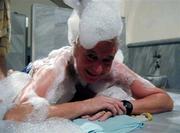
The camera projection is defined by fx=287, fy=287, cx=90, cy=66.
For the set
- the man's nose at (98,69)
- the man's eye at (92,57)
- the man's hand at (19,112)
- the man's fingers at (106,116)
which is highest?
the man's eye at (92,57)

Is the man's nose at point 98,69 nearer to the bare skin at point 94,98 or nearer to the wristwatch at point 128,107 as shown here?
the bare skin at point 94,98

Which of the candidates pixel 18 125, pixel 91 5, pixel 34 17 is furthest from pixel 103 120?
pixel 34 17

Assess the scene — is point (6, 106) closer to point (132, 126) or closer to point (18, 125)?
point (18, 125)

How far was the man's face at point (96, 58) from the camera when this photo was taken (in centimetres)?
107

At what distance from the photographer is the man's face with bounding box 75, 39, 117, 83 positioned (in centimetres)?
Answer: 107

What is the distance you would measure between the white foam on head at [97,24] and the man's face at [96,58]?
0.07 ft

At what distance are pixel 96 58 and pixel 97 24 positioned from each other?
5.1 inches

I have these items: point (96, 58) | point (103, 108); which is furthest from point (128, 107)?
point (96, 58)

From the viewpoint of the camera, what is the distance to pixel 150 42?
2.39 m

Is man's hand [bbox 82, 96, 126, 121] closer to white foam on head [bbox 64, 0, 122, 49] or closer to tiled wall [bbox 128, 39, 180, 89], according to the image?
white foam on head [bbox 64, 0, 122, 49]

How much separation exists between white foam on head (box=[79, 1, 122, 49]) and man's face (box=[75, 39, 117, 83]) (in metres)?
0.02

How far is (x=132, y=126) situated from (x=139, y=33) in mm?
1839

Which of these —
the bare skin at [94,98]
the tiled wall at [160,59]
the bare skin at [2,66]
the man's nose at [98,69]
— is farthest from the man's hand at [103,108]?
the tiled wall at [160,59]

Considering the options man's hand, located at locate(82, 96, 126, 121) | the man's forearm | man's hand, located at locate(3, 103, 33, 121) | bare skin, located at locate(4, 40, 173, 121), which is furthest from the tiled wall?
man's hand, located at locate(3, 103, 33, 121)
